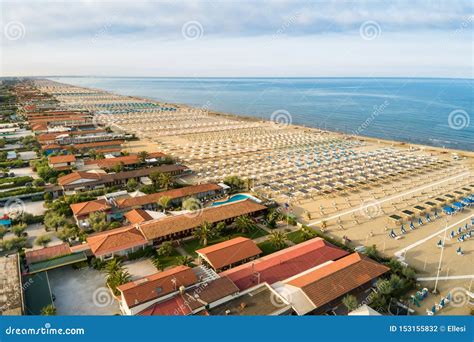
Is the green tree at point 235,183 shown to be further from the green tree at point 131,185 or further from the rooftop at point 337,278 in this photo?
the rooftop at point 337,278

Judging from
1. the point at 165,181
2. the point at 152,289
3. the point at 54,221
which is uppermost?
the point at 165,181

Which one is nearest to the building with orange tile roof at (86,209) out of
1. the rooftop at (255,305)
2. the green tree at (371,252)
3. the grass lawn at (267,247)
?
the grass lawn at (267,247)

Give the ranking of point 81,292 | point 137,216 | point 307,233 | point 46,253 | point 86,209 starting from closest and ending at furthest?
point 81,292 → point 46,253 → point 307,233 → point 137,216 → point 86,209

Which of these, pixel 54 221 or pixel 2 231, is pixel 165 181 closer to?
pixel 54 221

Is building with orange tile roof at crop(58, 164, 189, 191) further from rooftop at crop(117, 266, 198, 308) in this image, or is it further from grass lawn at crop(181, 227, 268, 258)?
rooftop at crop(117, 266, 198, 308)

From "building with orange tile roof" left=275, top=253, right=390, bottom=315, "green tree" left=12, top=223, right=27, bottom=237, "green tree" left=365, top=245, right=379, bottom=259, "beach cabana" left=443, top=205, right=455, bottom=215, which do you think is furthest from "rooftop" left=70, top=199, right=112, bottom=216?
"beach cabana" left=443, top=205, right=455, bottom=215

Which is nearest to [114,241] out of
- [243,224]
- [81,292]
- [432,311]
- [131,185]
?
[81,292]
